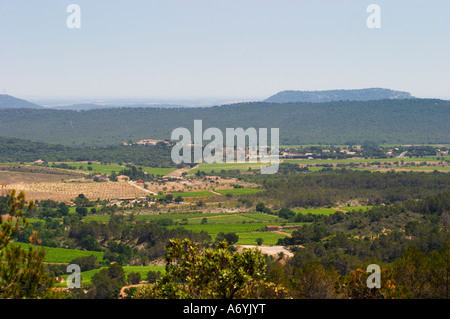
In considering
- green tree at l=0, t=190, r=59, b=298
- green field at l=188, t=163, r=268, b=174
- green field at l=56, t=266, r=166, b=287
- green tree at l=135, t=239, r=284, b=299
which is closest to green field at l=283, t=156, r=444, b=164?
green field at l=188, t=163, r=268, b=174

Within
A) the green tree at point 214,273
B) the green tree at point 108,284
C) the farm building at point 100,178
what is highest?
the green tree at point 214,273

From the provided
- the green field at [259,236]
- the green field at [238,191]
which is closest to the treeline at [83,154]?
the green field at [238,191]

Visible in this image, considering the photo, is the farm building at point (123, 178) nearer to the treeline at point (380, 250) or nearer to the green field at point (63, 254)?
the treeline at point (380, 250)

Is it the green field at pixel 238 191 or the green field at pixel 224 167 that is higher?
the green field at pixel 224 167

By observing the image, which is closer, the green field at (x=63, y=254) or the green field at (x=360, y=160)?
the green field at (x=63, y=254)

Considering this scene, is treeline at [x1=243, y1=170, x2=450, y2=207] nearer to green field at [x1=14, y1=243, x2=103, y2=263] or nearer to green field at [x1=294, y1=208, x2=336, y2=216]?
Answer: green field at [x1=294, y1=208, x2=336, y2=216]

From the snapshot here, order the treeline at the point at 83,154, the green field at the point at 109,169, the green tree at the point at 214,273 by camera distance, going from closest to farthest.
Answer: the green tree at the point at 214,273 < the green field at the point at 109,169 < the treeline at the point at 83,154

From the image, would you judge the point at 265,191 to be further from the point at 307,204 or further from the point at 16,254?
the point at 16,254

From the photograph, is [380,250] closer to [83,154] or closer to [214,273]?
[214,273]

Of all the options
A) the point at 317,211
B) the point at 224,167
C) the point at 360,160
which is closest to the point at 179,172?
the point at 224,167
